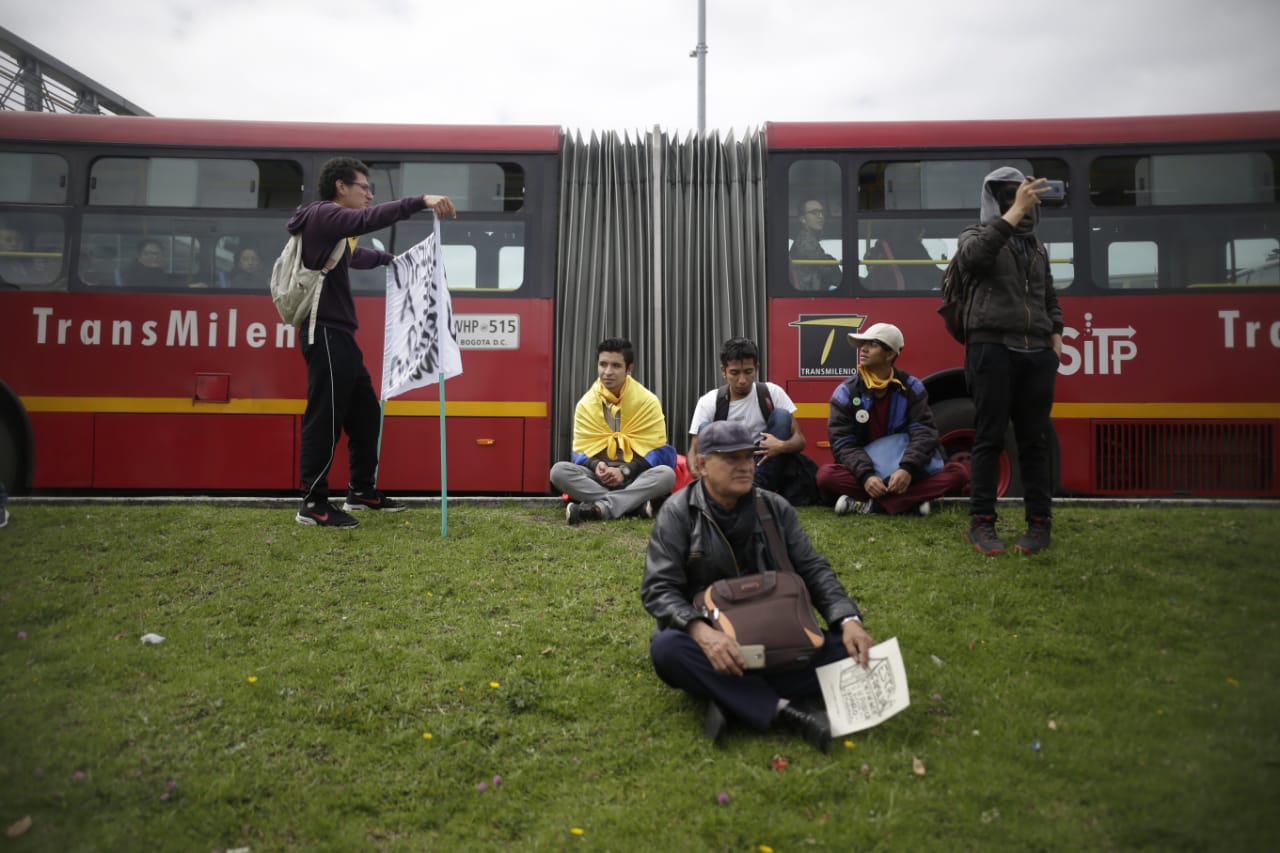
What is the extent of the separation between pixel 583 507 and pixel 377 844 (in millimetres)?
3384

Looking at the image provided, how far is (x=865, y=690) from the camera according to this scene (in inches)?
120

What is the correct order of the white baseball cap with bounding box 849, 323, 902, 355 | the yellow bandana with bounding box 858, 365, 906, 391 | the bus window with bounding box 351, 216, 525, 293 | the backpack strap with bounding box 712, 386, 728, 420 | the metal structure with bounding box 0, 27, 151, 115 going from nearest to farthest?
1. the metal structure with bounding box 0, 27, 151, 115
2. the white baseball cap with bounding box 849, 323, 902, 355
3. the yellow bandana with bounding box 858, 365, 906, 391
4. the backpack strap with bounding box 712, 386, 728, 420
5. the bus window with bounding box 351, 216, 525, 293

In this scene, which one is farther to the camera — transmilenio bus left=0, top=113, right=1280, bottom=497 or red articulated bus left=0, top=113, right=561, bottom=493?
red articulated bus left=0, top=113, right=561, bottom=493

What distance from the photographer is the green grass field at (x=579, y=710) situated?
2.45m

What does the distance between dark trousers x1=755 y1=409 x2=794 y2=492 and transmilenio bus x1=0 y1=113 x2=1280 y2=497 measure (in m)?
0.53

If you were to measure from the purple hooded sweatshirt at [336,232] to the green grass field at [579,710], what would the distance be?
5.23 ft

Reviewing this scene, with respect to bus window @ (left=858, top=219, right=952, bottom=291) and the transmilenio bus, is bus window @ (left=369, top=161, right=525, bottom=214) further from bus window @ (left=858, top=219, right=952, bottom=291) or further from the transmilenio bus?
bus window @ (left=858, top=219, right=952, bottom=291)

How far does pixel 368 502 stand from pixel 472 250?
7.26 feet

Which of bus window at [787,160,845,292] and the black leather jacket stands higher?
bus window at [787,160,845,292]

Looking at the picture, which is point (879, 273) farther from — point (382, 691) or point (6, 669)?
point (6, 669)

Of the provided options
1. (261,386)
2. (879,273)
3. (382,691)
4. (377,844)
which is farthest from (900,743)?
(261,386)

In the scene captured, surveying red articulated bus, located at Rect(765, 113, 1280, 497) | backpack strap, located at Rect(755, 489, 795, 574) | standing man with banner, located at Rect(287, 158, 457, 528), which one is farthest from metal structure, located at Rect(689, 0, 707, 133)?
backpack strap, located at Rect(755, 489, 795, 574)

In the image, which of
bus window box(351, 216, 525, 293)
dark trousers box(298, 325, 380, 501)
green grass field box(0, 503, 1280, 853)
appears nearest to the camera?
green grass field box(0, 503, 1280, 853)

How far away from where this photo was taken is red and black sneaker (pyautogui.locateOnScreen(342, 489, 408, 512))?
→ 5926mm
